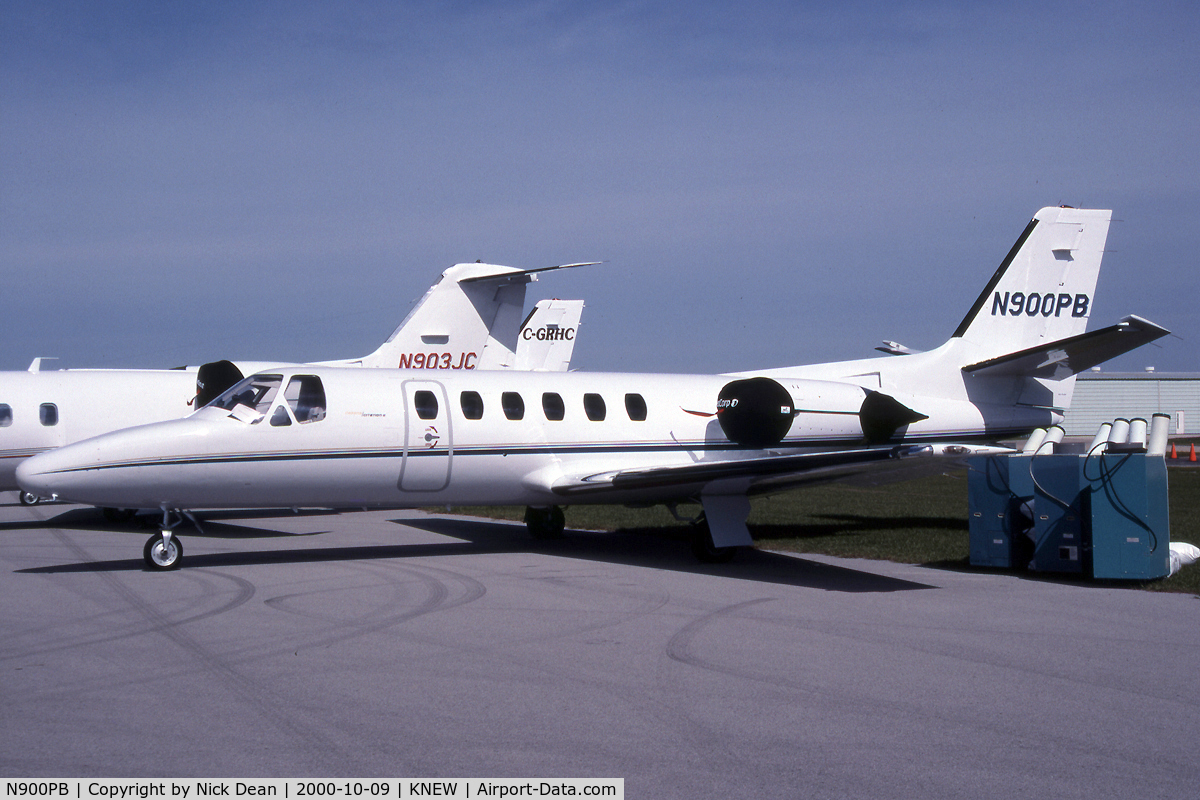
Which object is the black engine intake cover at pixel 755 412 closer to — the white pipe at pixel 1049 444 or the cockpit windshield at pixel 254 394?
the white pipe at pixel 1049 444

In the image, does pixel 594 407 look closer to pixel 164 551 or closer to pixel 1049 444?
pixel 164 551

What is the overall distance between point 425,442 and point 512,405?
1.35 m

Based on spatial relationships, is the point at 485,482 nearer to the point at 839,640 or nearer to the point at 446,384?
the point at 446,384

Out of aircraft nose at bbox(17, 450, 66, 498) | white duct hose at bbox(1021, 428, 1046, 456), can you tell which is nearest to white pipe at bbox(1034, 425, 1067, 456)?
white duct hose at bbox(1021, 428, 1046, 456)

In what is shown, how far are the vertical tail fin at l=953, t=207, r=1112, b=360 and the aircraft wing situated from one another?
5.40 metres

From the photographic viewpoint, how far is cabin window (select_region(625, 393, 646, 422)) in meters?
14.2

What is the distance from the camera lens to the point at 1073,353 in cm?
1477

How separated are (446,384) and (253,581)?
3.51 m

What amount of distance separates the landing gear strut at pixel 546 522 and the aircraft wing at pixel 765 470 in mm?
2189

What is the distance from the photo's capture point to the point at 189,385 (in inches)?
Result: 730

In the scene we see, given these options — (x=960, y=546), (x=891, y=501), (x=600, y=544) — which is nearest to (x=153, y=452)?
(x=600, y=544)

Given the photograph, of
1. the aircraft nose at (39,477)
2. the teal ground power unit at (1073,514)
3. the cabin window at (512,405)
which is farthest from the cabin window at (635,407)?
the aircraft nose at (39,477)

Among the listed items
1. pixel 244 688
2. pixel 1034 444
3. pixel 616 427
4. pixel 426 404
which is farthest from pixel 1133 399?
pixel 244 688

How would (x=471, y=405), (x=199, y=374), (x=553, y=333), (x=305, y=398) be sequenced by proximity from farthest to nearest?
1. (x=553, y=333)
2. (x=199, y=374)
3. (x=471, y=405)
4. (x=305, y=398)
